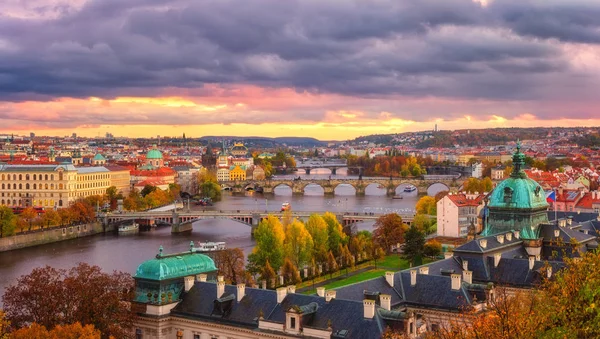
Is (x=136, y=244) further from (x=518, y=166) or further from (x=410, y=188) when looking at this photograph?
(x=410, y=188)

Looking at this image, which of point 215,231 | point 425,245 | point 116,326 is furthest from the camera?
point 215,231

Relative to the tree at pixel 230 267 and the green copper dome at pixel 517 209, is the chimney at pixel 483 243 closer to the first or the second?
the green copper dome at pixel 517 209

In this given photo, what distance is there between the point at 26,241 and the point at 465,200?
37.8 meters

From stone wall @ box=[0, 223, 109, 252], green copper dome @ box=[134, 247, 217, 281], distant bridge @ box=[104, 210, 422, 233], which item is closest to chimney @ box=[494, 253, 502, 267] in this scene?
green copper dome @ box=[134, 247, 217, 281]

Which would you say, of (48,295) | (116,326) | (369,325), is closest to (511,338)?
(369,325)

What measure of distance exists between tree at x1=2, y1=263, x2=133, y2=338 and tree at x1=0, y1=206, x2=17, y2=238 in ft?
147

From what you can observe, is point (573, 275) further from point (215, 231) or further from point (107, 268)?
point (215, 231)

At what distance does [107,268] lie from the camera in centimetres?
5844

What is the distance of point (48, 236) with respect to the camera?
7694 centimetres

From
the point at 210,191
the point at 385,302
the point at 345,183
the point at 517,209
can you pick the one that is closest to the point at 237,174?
the point at 345,183

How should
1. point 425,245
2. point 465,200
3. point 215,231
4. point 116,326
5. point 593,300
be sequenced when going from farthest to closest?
point 215,231
point 465,200
point 425,245
point 116,326
point 593,300

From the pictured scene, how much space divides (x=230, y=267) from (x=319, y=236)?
454 inches

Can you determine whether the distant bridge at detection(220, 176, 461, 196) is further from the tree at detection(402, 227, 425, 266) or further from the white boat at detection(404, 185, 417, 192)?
the tree at detection(402, 227, 425, 266)

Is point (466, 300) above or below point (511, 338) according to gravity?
below
